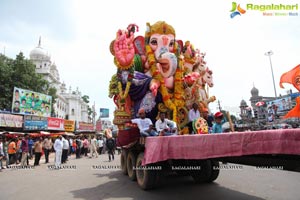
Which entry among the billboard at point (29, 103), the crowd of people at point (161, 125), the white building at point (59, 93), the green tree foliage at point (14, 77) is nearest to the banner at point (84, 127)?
the green tree foliage at point (14, 77)

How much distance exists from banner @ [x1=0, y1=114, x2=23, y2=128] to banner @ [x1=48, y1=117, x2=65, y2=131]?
3115 mm

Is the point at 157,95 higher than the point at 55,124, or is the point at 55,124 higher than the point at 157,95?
the point at 157,95

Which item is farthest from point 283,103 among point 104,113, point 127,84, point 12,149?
point 12,149

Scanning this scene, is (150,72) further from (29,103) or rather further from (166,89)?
(29,103)

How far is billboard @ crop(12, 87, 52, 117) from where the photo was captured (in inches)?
726

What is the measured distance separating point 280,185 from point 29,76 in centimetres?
2763

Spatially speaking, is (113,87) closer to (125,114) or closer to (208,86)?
(125,114)

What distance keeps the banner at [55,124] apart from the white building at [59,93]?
1852 cm

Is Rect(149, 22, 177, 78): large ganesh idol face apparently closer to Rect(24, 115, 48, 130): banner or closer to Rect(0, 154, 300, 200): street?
Rect(0, 154, 300, 200): street

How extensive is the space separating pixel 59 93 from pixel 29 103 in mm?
30160

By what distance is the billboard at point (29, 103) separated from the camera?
1844cm

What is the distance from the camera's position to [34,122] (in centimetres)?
1906

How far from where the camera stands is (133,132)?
251 inches

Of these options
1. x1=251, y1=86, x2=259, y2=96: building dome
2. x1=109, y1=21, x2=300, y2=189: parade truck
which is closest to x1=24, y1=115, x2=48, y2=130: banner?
x1=109, y1=21, x2=300, y2=189: parade truck
